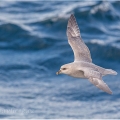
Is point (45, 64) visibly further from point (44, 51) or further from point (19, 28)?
point (19, 28)

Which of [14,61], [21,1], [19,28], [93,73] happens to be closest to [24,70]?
[14,61]

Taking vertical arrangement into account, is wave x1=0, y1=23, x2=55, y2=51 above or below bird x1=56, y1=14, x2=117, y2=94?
above

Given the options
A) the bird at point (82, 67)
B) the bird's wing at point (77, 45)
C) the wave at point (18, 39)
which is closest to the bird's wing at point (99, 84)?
the bird at point (82, 67)

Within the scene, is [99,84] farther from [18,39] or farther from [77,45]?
[18,39]

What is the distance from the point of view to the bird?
8951 millimetres

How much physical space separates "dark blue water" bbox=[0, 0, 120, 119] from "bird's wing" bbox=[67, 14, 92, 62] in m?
5.57

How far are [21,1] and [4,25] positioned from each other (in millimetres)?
4955

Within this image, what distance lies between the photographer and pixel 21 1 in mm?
26188

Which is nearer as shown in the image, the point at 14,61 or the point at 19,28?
the point at 14,61

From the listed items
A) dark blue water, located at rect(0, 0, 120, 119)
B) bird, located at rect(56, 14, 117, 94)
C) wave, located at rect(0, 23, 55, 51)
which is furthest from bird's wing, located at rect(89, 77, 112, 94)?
wave, located at rect(0, 23, 55, 51)

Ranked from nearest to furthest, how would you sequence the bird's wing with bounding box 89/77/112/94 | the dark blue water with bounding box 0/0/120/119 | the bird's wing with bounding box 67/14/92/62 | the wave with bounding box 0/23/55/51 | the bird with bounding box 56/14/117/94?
the bird's wing with bounding box 89/77/112/94 → the bird with bounding box 56/14/117/94 → the bird's wing with bounding box 67/14/92/62 → the dark blue water with bounding box 0/0/120/119 → the wave with bounding box 0/23/55/51

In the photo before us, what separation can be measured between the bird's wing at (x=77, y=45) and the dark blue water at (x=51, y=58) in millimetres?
5574

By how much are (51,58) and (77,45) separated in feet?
30.3

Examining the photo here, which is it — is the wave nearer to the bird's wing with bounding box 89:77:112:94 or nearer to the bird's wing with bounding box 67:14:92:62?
the bird's wing with bounding box 67:14:92:62
